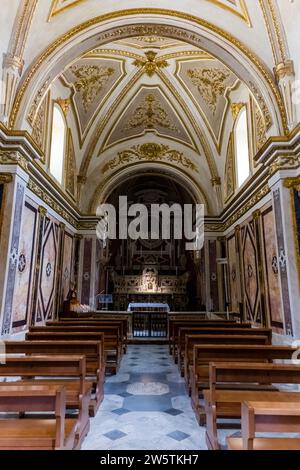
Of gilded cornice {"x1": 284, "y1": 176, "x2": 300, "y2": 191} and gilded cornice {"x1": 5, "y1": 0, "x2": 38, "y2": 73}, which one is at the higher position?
gilded cornice {"x1": 5, "y1": 0, "x2": 38, "y2": 73}

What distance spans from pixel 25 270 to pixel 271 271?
20.5 feet

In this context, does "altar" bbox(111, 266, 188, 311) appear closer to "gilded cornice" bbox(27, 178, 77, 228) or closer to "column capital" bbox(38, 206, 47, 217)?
"gilded cornice" bbox(27, 178, 77, 228)

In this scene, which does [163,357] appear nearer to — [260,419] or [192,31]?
[260,419]

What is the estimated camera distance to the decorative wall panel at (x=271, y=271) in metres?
7.12

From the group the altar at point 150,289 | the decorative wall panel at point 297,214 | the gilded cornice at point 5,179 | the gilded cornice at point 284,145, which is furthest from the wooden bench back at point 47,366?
the altar at point 150,289

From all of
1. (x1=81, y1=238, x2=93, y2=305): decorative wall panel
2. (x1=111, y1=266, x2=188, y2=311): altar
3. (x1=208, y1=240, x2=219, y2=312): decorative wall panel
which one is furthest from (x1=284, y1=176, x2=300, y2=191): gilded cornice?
(x1=111, y1=266, x2=188, y2=311): altar

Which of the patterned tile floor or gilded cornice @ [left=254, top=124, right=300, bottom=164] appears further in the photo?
gilded cornice @ [left=254, top=124, right=300, bottom=164]

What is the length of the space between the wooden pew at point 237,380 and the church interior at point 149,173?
0.02 meters

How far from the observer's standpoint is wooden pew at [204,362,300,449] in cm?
315

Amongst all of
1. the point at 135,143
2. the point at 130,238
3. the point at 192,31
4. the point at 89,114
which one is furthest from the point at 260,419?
the point at 130,238

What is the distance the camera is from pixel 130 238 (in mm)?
20516

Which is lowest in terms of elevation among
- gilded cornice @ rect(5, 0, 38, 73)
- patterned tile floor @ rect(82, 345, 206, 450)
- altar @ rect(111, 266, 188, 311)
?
patterned tile floor @ rect(82, 345, 206, 450)

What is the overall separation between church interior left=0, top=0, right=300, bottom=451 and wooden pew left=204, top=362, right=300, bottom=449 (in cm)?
2

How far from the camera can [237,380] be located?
134 inches
